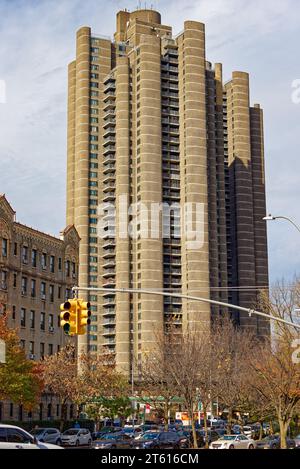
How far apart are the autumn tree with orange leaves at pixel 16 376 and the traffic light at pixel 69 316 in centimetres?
3456

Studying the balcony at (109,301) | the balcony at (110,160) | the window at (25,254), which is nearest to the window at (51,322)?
the window at (25,254)

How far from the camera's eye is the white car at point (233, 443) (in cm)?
5334

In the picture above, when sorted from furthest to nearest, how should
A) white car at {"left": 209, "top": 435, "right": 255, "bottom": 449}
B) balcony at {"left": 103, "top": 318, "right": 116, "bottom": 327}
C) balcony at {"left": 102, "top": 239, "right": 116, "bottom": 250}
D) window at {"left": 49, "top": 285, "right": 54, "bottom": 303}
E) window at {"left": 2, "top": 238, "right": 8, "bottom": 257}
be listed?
balcony at {"left": 102, "top": 239, "right": 116, "bottom": 250} → balcony at {"left": 103, "top": 318, "right": 116, "bottom": 327} → window at {"left": 49, "top": 285, "right": 54, "bottom": 303} → window at {"left": 2, "top": 238, "right": 8, "bottom": 257} → white car at {"left": 209, "top": 435, "right": 255, "bottom": 449}

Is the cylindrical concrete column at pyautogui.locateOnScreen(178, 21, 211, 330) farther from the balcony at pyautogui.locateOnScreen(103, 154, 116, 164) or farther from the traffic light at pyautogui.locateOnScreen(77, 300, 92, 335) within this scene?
the traffic light at pyautogui.locateOnScreen(77, 300, 92, 335)

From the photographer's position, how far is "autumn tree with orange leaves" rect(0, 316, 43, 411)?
6212 cm

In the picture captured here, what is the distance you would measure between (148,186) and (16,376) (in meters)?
104

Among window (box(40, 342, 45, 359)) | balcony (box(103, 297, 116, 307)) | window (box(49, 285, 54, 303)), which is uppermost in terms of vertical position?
balcony (box(103, 297, 116, 307))

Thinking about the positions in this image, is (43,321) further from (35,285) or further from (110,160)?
(110,160)

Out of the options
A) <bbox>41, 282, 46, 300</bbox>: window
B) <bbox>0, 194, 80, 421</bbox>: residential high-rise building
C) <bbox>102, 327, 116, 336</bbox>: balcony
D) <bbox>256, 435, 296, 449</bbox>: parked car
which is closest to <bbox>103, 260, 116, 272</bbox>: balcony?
<bbox>102, 327, 116, 336</bbox>: balcony

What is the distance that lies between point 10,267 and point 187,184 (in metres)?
89.2

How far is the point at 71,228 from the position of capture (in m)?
91.0

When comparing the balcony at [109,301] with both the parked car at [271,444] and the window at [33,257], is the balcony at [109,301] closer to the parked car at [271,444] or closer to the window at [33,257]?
the window at [33,257]

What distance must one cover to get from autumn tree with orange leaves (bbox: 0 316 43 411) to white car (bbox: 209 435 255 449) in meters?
17.3

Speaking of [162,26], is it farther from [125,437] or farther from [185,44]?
[125,437]
